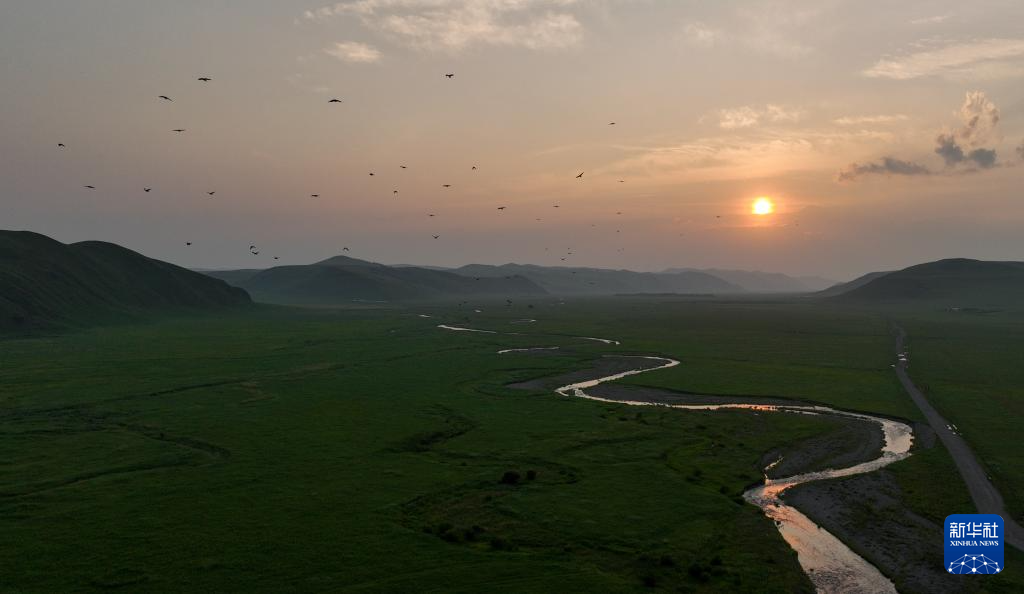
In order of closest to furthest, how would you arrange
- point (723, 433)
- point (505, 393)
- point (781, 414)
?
point (723, 433) < point (781, 414) < point (505, 393)

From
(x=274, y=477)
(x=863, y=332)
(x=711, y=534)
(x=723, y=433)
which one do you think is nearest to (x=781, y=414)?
(x=723, y=433)

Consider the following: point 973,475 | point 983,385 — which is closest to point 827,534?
point 973,475

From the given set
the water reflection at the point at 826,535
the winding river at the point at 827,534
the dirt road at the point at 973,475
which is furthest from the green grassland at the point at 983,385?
the water reflection at the point at 826,535

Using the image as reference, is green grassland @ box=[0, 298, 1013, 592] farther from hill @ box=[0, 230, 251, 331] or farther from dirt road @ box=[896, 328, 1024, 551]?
hill @ box=[0, 230, 251, 331]

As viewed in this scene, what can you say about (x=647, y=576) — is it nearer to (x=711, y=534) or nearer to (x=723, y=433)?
(x=711, y=534)

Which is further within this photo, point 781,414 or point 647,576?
point 781,414

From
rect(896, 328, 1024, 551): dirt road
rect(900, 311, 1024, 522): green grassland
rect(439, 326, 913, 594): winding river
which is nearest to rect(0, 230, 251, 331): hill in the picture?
rect(439, 326, 913, 594): winding river
